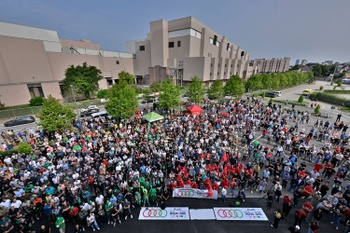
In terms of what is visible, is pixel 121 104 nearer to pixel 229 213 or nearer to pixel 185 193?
pixel 185 193

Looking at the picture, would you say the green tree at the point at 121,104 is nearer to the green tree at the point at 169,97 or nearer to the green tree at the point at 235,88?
the green tree at the point at 169,97

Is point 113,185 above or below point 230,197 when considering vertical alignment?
above

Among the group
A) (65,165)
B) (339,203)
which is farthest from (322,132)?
(65,165)

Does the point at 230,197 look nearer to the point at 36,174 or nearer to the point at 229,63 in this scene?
the point at 36,174

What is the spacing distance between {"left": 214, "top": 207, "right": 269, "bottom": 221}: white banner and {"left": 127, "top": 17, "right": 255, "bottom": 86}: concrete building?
1813 inches

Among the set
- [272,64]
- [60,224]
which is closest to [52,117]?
[60,224]

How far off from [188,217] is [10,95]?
136ft

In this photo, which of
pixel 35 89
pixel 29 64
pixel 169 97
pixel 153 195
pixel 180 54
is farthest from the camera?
pixel 180 54

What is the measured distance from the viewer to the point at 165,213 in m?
8.76

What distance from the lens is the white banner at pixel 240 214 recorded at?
850 cm

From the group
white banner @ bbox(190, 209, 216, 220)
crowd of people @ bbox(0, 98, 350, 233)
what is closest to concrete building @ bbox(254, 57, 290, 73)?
crowd of people @ bbox(0, 98, 350, 233)

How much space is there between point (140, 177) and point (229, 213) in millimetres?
5999

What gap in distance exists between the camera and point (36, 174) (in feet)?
33.9

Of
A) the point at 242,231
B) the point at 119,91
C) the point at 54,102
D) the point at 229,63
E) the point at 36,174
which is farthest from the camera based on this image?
the point at 229,63
